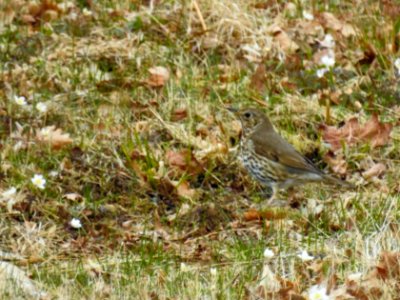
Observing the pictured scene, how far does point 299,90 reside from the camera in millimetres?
8555

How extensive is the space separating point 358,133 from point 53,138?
1.95 m

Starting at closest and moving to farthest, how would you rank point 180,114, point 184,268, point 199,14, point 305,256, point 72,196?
1. point 305,256
2. point 184,268
3. point 72,196
4. point 180,114
5. point 199,14

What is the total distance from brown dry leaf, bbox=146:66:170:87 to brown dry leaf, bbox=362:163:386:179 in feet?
5.69

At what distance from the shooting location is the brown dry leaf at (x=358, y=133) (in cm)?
781

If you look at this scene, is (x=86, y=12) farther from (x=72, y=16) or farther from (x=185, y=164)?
(x=185, y=164)

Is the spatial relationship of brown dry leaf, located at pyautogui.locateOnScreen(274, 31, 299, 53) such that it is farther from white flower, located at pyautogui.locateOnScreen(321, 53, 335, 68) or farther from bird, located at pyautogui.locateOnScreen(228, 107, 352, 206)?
bird, located at pyautogui.locateOnScreen(228, 107, 352, 206)

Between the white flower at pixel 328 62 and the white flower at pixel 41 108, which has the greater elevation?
the white flower at pixel 328 62

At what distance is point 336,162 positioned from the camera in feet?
25.3

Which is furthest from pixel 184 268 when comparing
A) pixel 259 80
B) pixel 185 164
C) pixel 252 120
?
pixel 259 80

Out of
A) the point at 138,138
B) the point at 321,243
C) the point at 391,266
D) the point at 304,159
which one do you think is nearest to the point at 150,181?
the point at 138,138

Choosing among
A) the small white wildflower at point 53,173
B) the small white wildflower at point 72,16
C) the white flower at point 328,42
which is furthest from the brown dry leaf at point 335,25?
the small white wildflower at point 53,173

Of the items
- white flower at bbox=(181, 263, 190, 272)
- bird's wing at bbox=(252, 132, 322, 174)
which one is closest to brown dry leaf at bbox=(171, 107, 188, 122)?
bird's wing at bbox=(252, 132, 322, 174)

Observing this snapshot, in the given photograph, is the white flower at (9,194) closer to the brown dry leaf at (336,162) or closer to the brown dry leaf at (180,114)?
the brown dry leaf at (180,114)

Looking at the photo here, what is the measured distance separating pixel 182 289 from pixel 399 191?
6.29 ft
